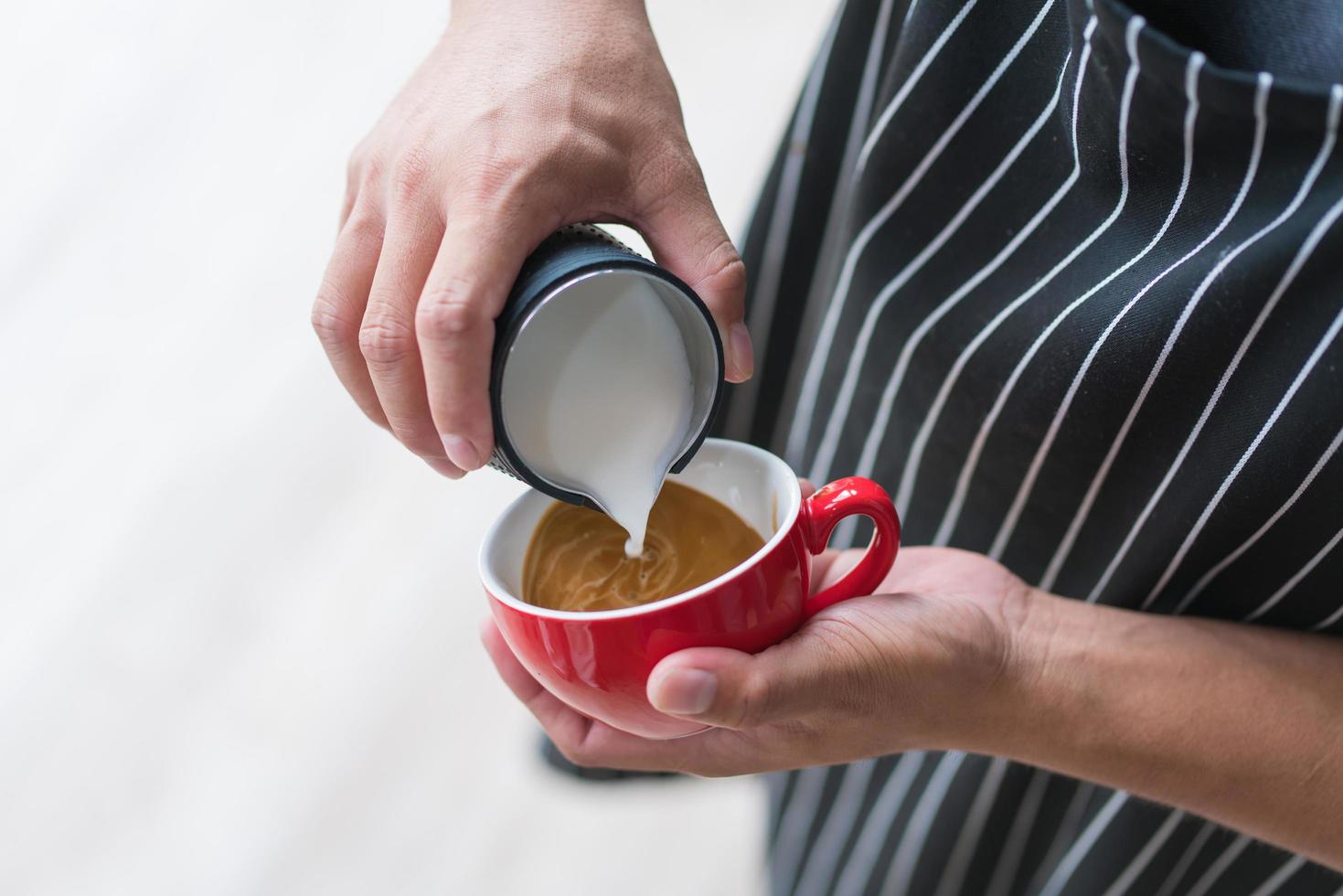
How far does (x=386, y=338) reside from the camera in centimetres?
66

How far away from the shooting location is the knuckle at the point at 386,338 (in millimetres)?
662

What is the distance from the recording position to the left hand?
0.68 meters

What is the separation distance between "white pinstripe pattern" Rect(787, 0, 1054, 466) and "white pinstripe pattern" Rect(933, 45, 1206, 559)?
13 cm

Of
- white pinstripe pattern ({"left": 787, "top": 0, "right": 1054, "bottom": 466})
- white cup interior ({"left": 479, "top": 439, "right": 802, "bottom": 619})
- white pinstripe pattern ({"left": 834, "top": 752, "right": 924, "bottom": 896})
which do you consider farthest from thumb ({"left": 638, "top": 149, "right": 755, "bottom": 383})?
white pinstripe pattern ({"left": 834, "top": 752, "right": 924, "bottom": 896})

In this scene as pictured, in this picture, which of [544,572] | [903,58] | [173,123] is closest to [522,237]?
[544,572]

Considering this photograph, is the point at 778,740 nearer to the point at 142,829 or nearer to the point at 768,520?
the point at 768,520

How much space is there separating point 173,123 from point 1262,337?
219cm

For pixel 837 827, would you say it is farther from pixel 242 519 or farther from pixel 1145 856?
pixel 242 519

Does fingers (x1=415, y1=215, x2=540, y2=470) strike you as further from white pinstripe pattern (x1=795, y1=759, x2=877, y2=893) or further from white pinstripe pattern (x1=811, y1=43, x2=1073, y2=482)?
white pinstripe pattern (x1=795, y1=759, x2=877, y2=893)

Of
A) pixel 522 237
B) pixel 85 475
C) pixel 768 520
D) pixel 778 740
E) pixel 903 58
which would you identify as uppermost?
pixel 903 58

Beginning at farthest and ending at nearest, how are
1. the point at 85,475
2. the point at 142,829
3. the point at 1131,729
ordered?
the point at 85,475
the point at 142,829
the point at 1131,729

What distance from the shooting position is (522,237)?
641 millimetres

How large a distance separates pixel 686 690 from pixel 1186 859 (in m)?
0.53

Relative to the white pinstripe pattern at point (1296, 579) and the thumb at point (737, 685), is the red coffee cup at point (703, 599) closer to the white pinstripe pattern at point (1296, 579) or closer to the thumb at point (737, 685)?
the thumb at point (737, 685)
